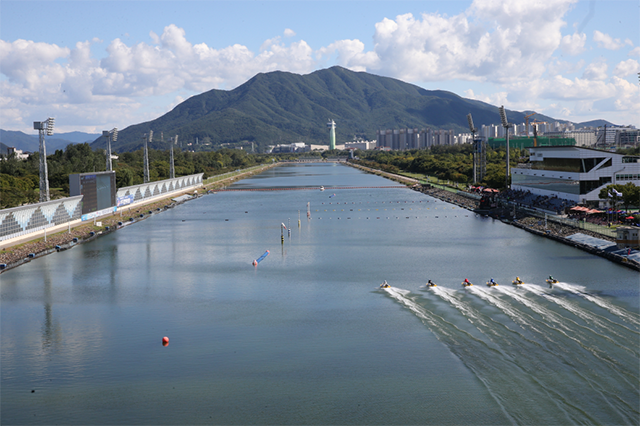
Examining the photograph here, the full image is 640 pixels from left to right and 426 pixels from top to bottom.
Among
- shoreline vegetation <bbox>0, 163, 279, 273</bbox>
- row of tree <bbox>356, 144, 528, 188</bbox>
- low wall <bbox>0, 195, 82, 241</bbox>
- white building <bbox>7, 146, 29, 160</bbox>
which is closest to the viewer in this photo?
shoreline vegetation <bbox>0, 163, 279, 273</bbox>

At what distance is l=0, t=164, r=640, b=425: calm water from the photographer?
14.4 meters

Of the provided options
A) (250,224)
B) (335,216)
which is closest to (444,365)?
(250,224)

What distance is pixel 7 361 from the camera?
1723 cm

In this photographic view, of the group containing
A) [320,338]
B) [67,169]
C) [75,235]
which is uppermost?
[67,169]

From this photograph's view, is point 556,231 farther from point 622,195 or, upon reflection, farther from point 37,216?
point 37,216

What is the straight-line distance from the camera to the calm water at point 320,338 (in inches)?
565

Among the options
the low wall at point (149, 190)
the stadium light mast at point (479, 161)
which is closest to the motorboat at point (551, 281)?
the low wall at point (149, 190)

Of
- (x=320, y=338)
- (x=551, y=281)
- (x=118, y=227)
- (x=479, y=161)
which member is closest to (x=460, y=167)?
(x=479, y=161)

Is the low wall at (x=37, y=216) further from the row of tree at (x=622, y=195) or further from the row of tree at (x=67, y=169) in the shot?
the row of tree at (x=622, y=195)

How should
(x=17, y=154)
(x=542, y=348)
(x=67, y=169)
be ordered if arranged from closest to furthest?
(x=542, y=348) < (x=67, y=169) < (x=17, y=154)

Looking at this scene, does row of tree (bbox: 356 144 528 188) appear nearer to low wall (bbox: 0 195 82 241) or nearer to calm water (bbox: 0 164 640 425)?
Result: calm water (bbox: 0 164 640 425)

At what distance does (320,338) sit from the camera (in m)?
19.0

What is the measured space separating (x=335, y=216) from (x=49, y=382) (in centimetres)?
3889

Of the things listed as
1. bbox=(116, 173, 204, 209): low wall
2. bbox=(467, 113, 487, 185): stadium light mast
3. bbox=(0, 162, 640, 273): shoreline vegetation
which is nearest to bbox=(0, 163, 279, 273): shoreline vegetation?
bbox=(0, 162, 640, 273): shoreline vegetation
